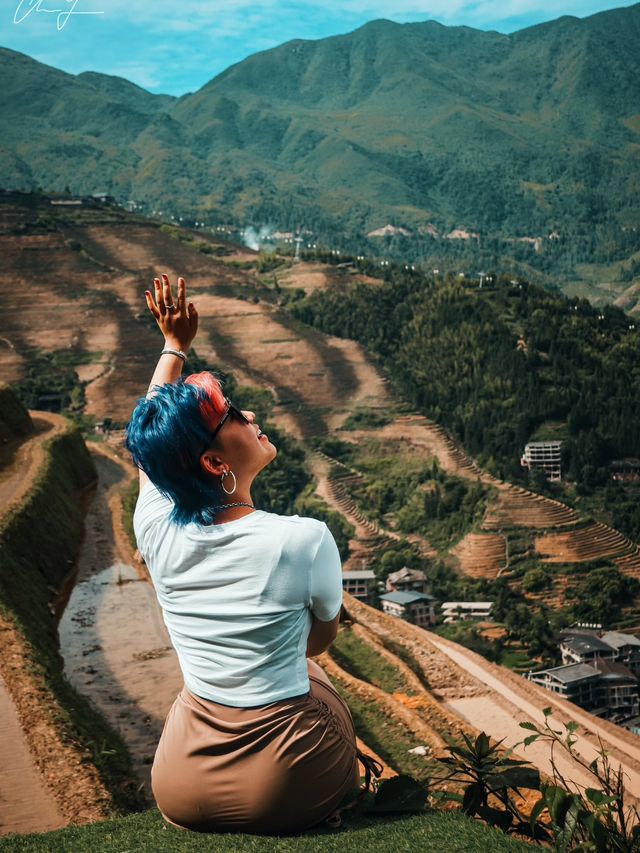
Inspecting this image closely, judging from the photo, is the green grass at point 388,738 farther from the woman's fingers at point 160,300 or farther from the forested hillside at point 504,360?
the forested hillside at point 504,360

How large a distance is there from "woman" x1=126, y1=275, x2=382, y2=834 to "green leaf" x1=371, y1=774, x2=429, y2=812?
1.02 ft

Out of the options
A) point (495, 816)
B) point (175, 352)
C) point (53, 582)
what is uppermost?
point (175, 352)

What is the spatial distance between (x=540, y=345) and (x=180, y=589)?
57673 millimetres

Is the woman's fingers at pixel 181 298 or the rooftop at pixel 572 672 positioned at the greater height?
the woman's fingers at pixel 181 298

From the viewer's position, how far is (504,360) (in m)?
56.1

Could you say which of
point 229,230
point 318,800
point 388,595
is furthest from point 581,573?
point 229,230

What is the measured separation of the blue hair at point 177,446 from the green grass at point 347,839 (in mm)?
969

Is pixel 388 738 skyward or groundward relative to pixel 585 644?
skyward

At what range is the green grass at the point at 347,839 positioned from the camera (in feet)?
9.56

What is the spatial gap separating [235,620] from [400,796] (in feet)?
3.18

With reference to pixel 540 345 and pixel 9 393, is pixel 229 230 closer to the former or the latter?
pixel 540 345

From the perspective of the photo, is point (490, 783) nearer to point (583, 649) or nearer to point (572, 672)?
point (572, 672)

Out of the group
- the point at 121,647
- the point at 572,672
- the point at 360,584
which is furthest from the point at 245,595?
the point at 360,584

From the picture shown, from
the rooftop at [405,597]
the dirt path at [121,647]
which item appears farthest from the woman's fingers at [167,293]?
the rooftop at [405,597]
